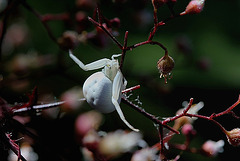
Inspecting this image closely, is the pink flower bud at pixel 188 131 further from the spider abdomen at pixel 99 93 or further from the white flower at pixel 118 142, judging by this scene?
the spider abdomen at pixel 99 93

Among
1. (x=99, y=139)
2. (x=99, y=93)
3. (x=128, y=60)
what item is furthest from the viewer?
(x=128, y=60)

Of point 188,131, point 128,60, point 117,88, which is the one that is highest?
point 117,88

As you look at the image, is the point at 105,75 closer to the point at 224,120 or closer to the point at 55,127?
the point at 55,127

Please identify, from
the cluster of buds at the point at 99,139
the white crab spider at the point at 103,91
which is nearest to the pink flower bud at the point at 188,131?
the cluster of buds at the point at 99,139

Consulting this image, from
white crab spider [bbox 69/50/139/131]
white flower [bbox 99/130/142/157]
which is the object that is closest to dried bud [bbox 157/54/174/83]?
white crab spider [bbox 69/50/139/131]

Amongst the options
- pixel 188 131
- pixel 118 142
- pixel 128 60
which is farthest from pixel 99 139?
pixel 128 60

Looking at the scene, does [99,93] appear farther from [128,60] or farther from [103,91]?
[128,60]

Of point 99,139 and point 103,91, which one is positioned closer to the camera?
point 103,91
